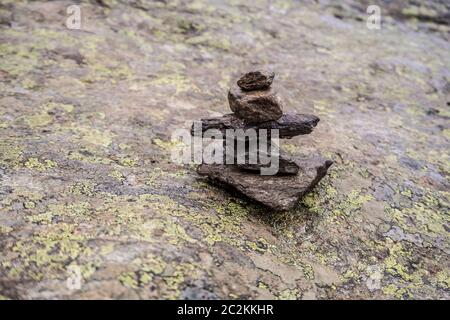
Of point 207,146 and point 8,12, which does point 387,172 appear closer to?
point 207,146

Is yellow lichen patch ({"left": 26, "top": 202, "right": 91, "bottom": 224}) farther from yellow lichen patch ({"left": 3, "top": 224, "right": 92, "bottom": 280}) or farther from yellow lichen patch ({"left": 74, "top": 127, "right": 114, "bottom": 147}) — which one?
yellow lichen patch ({"left": 74, "top": 127, "right": 114, "bottom": 147})

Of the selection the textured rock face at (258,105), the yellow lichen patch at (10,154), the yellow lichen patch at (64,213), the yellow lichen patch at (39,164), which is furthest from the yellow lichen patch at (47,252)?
the textured rock face at (258,105)

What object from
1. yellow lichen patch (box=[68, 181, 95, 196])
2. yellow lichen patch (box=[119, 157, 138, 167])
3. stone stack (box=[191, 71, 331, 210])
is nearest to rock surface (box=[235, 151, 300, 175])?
stone stack (box=[191, 71, 331, 210])

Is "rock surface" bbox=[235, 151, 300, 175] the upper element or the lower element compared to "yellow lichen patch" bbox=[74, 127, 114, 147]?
upper

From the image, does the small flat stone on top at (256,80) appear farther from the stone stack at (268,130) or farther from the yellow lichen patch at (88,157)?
the yellow lichen patch at (88,157)

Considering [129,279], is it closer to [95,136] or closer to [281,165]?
[281,165]

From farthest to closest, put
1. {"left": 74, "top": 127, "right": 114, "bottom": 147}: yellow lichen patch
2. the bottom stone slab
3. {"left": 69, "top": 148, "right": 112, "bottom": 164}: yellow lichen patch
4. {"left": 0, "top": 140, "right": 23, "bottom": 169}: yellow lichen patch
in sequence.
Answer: {"left": 74, "top": 127, "right": 114, "bottom": 147}: yellow lichen patch < {"left": 69, "top": 148, "right": 112, "bottom": 164}: yellow lichen patch < {"left": 0, "top": 140, "right": 23, "bottom": 169}: yellow lichen patch < the bottom stone slab
